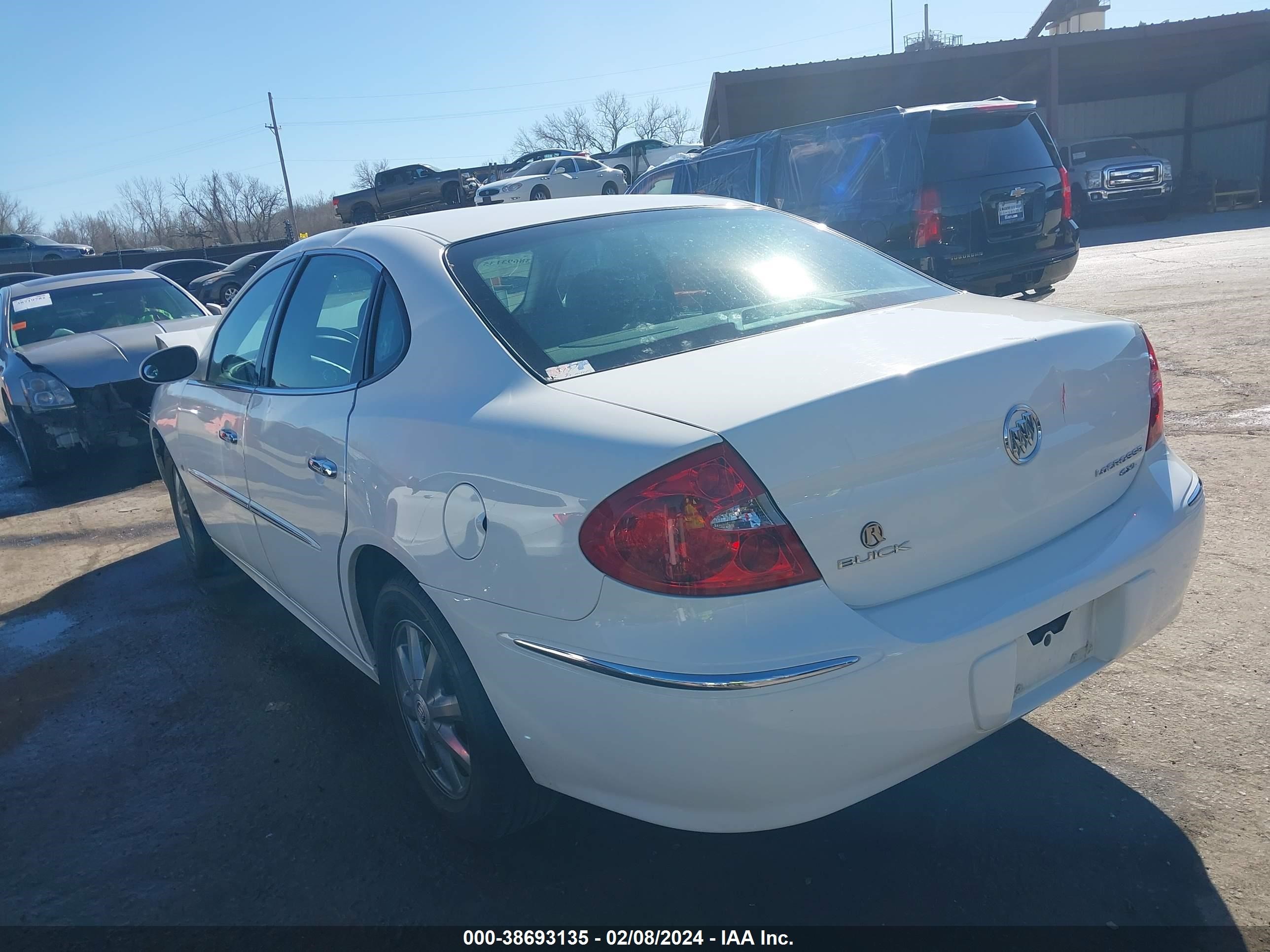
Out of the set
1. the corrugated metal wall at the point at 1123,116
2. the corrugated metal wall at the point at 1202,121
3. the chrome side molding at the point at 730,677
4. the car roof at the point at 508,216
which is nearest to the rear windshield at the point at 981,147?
the car roof at the point at 508,216

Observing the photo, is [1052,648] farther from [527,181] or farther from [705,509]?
[527,181]

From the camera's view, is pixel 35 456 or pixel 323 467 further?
pixel 35 456

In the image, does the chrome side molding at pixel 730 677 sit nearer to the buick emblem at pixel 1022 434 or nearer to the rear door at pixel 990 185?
the buick emblem at pixel 1022 434

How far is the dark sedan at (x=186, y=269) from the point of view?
21.7 m

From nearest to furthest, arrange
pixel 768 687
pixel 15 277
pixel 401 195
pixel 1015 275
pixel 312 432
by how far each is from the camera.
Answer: pixel 768 687 < pixel 312 432 < pixel 1015 275 < pixel 15 277 < pixel 401 195

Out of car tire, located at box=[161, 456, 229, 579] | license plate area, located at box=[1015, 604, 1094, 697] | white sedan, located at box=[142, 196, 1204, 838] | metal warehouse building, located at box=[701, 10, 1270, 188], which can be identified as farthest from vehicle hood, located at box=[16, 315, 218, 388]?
metal warehouse building, located at box=[701, 10, 1270, 188]

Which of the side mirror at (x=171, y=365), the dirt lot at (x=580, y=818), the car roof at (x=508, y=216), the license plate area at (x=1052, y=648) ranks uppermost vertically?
the car roof at (x=508, y=216)

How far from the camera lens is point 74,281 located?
8.84 meters

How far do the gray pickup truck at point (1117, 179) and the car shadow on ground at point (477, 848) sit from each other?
66.8 feet

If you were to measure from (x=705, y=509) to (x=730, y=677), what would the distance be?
0.32m

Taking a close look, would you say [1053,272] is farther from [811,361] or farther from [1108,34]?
[1108,34]

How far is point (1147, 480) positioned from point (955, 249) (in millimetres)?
5933

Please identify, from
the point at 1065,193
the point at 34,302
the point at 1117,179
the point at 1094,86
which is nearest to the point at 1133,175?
the point at 1117,179

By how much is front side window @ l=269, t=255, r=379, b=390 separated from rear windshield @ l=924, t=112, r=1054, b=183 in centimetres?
607
